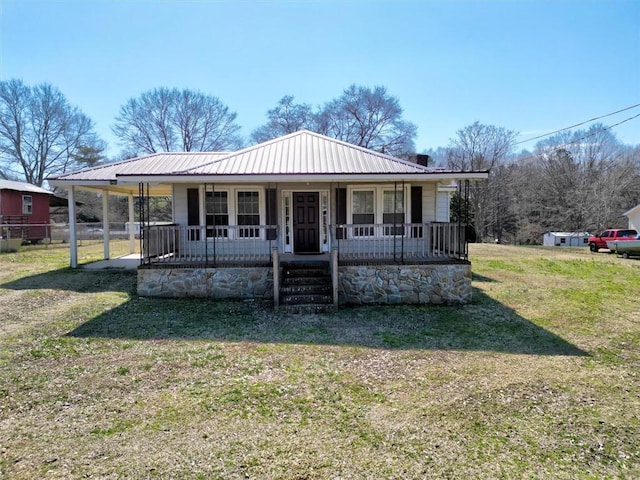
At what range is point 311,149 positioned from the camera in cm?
1120

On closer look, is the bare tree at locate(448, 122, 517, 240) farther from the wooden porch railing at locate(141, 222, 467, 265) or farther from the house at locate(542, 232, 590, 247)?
the wooden porch railing at locate(141, 222, 467, 265)

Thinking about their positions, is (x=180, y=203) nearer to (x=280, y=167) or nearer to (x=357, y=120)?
(x=280, y=167)

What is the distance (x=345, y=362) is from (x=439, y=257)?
17.3ft

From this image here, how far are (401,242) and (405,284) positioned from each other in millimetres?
1765

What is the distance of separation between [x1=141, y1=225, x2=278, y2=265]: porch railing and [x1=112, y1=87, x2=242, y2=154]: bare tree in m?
28.3

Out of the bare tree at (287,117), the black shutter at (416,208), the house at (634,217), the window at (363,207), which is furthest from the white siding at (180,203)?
the house at (634,217)

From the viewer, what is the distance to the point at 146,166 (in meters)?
12.0

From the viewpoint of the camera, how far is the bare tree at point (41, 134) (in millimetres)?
36188

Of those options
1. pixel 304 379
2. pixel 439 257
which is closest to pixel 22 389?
pixel 304 379

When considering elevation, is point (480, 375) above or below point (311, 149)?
below

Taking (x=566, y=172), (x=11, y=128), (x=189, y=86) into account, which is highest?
(x=189, y=86)

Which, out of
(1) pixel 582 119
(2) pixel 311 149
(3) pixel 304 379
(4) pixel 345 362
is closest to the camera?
(3) pixel 304 379

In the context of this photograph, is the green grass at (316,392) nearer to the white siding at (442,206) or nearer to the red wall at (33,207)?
the white siding at (442,206)

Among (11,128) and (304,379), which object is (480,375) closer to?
(304,379)
